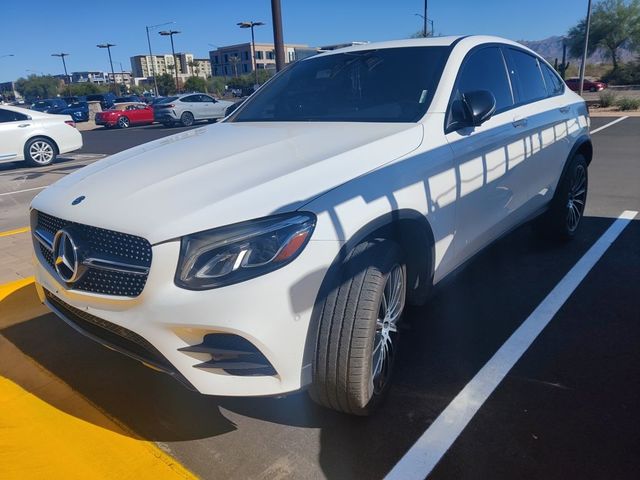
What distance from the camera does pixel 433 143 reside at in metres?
2.87

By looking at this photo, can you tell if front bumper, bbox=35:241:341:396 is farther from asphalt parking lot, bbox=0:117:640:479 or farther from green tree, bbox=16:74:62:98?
green tree, bbox=16:74:62:98

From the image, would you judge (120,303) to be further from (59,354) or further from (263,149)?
(59,354)

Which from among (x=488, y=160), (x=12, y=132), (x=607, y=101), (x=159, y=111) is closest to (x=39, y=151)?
(x=12, y=132)

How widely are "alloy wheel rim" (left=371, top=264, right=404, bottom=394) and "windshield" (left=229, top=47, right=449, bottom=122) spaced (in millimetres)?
978

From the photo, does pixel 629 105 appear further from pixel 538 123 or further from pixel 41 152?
pixel 41 152

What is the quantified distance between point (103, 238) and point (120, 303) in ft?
0.99

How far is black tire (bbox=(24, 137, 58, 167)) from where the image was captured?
12.3m

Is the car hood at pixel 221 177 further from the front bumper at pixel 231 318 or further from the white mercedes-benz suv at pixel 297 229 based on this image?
the front bumper at pixel 231 318

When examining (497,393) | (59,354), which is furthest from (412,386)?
(59,354)

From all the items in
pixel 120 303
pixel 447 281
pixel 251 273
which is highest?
pixel 251 273

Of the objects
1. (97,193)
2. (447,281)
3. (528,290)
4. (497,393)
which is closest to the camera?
(97,193)

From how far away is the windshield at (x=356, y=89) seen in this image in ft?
10.5

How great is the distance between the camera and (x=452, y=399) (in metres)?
2.76

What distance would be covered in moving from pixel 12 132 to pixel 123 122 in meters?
17.3
